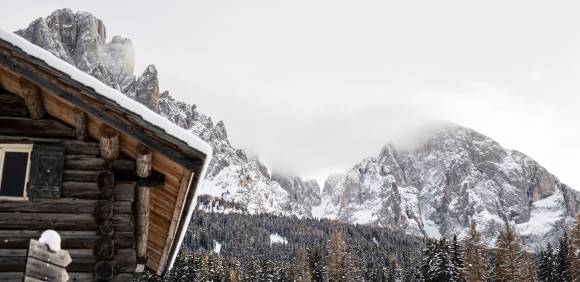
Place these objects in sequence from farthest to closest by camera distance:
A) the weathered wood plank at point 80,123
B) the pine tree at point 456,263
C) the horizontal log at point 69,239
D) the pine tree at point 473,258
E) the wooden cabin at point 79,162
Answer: the pine tree at point 456,263 < the pine tree at point 473,258 < the weathered wood plank at point 80,123 < the horizontal log at point 69,239 < the wooden cabin at point 79,162

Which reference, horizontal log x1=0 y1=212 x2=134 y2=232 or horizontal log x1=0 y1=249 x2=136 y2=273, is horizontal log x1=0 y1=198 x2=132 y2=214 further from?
horizontal log x1=0 y1=249 x2=136 y2=273

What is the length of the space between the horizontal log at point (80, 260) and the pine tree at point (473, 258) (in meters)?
50.0

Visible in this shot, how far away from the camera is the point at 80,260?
7.84 m

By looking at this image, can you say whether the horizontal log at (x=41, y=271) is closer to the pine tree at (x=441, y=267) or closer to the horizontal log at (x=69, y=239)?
the horizontal log at (x=69, y=239)

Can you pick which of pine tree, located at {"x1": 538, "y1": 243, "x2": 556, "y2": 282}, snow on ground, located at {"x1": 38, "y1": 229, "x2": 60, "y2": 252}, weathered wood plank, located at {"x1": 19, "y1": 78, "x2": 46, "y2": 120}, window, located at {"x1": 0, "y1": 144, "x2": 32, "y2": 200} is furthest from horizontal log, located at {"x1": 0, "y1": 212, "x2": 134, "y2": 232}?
pine tree, located at {"x1": 538, "y1": 243, "x2": 556, "y2": 282}

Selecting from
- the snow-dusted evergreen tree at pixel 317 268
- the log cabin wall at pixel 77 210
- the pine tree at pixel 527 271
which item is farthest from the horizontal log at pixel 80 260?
the snow-dusted evergreen tree at pixel 317 268

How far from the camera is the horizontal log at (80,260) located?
7637mm

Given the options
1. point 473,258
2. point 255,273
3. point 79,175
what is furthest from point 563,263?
point 79,175

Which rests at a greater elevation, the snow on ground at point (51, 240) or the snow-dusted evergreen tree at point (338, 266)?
the snow-dusted evergreen tree at point (338, 266)

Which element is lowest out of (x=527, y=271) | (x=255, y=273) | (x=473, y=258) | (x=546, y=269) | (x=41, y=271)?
(x=41, y=271)

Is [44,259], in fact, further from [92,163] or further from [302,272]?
[302,272]

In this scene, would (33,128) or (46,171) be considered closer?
(46,171)

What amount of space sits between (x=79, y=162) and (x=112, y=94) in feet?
4.54

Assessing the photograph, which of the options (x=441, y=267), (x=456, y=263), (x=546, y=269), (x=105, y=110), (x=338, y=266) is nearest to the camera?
(x=105, y=110)
